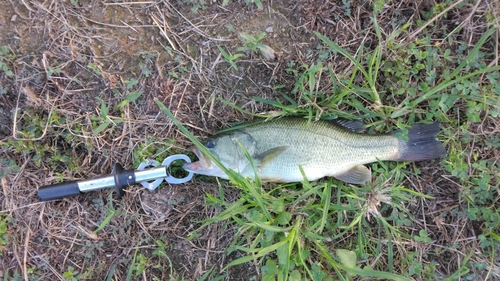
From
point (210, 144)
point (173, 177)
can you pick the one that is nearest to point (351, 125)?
point (210, 144)

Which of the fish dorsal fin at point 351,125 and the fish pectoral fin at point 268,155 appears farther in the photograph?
the fish dorsal fin at point 351,125

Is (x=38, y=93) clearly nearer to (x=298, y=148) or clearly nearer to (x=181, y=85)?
(x=181, y=85)

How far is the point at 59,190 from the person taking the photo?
284cm

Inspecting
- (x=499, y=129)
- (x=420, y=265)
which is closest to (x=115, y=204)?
(x=420, y=265)

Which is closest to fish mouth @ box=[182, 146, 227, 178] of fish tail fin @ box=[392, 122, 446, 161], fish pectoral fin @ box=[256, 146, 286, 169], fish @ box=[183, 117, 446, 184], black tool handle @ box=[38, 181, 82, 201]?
fish @ box=[183, 117, 446, 184]

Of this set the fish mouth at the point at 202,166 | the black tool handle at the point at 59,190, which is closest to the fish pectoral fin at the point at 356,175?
the fish mouth at the point at 202,166

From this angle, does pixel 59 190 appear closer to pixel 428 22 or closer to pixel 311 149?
pixel 311 149

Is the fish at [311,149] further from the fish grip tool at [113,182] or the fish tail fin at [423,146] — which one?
the fish grip tool at [113,182]

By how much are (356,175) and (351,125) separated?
44cm

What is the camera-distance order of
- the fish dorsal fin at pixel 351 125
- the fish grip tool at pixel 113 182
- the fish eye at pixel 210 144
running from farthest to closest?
the fish dorsal fin at pixel 351 125, the fish eye at pixel 210 144, the fish grip tool at pixel 113 182

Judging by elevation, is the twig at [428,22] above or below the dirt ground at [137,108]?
above

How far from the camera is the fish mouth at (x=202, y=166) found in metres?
2.84

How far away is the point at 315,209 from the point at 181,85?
1585 millimetres

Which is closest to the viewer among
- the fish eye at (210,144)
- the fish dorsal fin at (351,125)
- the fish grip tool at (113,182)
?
the fish grip tool at (113,182)
